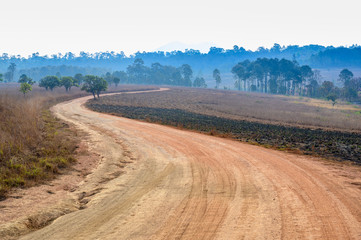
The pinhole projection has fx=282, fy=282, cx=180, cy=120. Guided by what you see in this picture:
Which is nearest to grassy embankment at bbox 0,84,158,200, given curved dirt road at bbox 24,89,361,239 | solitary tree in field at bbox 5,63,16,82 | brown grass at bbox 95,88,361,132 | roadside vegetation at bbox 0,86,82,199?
roadside vegetation at bbox 0,86,82,199

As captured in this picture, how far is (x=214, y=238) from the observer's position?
735 centimetres

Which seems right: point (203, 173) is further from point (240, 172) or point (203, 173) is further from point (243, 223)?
point (243, 223)

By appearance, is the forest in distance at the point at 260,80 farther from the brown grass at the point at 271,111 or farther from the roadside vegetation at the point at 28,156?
the roadside vegetation at the point at 28,156

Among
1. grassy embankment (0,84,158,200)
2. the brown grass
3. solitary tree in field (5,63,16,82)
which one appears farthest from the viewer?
solitary tree in field (5,63,16,82)

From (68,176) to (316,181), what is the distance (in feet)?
35.5

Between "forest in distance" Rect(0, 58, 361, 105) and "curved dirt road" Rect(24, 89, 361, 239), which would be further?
"forest in distance" Rect(0, 58, 361, 105)

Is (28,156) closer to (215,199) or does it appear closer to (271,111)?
(215,199)

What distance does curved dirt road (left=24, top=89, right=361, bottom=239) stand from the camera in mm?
7754

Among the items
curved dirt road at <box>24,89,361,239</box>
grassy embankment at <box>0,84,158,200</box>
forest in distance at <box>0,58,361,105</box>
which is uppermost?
forest in distance at <box>0,58,361,105</box>

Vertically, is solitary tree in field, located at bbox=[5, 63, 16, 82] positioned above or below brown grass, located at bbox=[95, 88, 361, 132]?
above

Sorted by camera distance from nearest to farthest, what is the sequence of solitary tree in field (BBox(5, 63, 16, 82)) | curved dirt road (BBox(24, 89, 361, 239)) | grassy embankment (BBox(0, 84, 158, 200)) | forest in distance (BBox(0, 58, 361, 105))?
curved dirt road (BBox(24, 89, 361, 239)) < grassy embankment (BBox(0, 84, 158, 200)) < forest in distance (BBox(0, 58, 361, 105)) < solitary tree in field (BBox(5, 63, 16, 82))

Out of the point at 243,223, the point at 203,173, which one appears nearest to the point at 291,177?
the point at 203,173

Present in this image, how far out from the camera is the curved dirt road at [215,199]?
7.75 m

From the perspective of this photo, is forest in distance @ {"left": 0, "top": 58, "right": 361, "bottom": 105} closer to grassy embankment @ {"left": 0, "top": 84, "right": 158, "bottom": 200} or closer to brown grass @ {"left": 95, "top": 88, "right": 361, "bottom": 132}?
brown grass @ {"left": 95, "top": 88, "right": 361, "bottom": 132}
